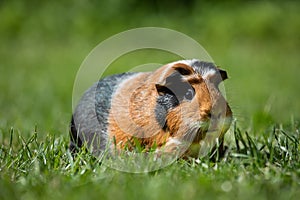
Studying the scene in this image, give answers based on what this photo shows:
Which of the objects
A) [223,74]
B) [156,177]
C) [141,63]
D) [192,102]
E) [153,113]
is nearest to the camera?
[156,177]

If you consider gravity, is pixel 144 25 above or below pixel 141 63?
above

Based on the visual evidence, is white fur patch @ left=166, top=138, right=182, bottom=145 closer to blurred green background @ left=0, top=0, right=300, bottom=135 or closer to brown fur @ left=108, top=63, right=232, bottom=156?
brown fur @ left=108, top=63, right=232, bottom=156

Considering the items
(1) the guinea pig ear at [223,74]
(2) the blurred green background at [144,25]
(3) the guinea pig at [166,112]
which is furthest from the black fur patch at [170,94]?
(2) the blurred green background at [144,25]

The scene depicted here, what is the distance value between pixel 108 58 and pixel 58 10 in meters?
2.96

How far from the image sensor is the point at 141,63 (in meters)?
8.54

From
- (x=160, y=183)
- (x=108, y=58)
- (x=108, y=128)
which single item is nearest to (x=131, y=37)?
(x=108, y=58)

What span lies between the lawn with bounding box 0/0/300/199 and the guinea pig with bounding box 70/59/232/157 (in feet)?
0.52

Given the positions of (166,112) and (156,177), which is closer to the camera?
(156,177)

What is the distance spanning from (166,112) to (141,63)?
5.35 metres

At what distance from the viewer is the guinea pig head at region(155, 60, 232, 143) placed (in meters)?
3.12

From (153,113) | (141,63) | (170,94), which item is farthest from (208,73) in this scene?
(141,63)

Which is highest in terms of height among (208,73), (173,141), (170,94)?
(208,73)

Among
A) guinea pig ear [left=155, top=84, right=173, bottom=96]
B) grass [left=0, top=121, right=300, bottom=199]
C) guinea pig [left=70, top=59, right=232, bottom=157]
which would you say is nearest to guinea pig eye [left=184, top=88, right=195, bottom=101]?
guinea pig [left=70, top=59, right=232, bottom=157]

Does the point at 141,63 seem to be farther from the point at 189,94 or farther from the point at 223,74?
the point at 189,94
